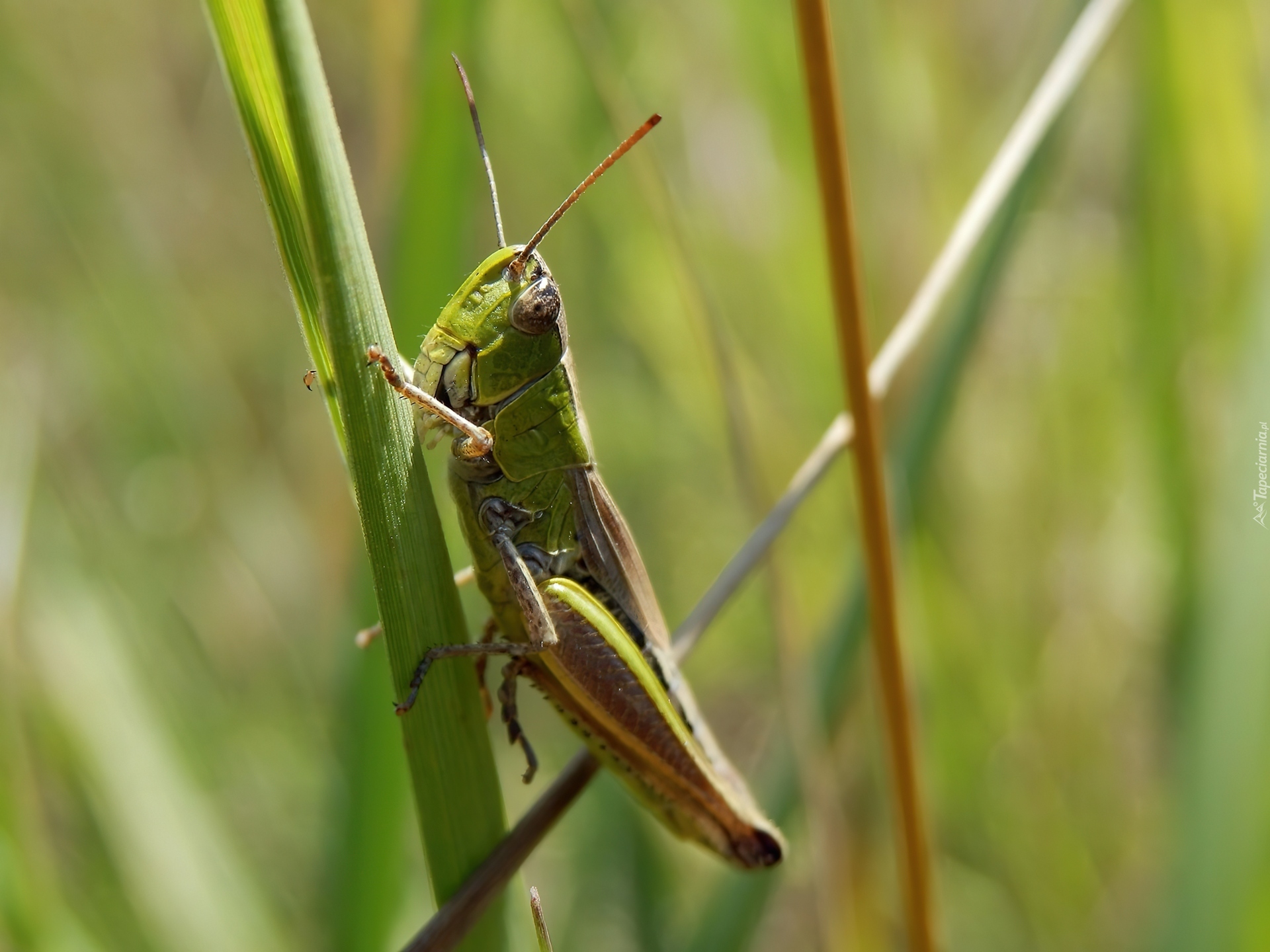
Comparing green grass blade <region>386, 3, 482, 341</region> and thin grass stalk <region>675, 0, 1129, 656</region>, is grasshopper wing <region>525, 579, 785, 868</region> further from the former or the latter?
green grass blade <region>386, 3, 482, 341</region>

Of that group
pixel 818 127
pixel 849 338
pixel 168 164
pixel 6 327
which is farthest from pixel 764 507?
pixel 168 164

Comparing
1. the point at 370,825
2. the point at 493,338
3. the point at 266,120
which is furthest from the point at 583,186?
the point at 370,825

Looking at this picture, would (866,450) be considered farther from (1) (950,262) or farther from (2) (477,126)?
(2) (477,126)

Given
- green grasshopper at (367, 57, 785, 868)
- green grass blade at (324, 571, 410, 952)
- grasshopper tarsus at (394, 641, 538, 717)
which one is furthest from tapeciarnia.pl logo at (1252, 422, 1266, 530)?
green grass blade at (324, 571, 410, 952)

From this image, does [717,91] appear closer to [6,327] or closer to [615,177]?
[615,177]

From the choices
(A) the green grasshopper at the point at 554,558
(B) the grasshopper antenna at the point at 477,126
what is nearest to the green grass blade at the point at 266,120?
(B) the grasshopper antenna at the point at 477,126

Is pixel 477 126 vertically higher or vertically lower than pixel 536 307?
higher
